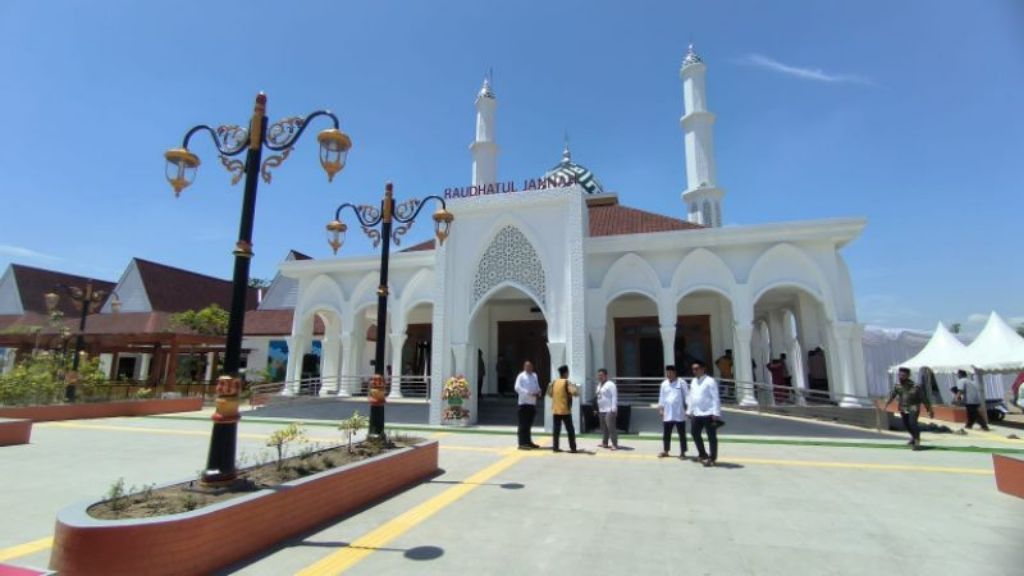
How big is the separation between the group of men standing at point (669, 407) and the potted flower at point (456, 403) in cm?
363

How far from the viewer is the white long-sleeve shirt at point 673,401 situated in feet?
26.1

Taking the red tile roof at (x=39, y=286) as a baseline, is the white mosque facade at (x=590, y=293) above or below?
below

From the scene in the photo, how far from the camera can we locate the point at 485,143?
21172 millimetres

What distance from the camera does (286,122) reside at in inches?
206

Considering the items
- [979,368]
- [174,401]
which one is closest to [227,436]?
[174,401]

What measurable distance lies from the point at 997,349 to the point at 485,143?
18.0m

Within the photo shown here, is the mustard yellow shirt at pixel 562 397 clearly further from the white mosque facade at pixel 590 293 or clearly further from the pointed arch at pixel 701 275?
the pointed arch at pixel 701 275

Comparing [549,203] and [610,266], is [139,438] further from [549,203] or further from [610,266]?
[610,266]

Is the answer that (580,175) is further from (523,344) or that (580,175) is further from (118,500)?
(118,500)

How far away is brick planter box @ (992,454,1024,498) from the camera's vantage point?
5.28m

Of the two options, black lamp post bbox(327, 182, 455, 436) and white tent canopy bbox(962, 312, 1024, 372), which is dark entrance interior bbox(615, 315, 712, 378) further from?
black lamp post bbox(327, 182, 455, 436)

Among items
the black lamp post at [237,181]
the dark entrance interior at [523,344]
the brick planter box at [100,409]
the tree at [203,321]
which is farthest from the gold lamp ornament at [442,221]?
the tree at [203,321]

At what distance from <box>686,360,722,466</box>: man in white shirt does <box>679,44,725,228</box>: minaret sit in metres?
13.7

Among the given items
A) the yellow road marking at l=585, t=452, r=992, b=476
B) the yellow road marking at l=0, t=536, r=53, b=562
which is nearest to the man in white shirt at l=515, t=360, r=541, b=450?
the yellow road marking at l=585, t=452, r=992, b=476
